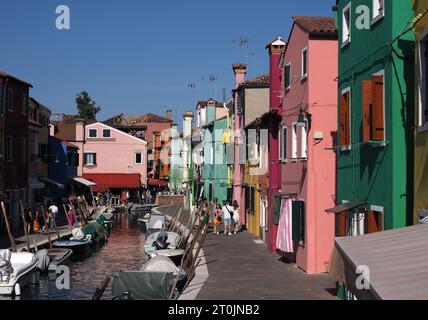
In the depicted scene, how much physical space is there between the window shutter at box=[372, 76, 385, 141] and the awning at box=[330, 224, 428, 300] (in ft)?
11.9

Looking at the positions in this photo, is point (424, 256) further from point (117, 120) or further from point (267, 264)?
point (117, 120)

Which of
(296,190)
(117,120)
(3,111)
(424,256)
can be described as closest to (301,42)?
(296,190)

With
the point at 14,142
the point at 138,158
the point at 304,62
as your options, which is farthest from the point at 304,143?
the point at 138,158

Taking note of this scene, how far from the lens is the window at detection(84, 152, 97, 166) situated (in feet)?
275

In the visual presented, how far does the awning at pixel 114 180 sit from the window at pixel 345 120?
6224 centimetres

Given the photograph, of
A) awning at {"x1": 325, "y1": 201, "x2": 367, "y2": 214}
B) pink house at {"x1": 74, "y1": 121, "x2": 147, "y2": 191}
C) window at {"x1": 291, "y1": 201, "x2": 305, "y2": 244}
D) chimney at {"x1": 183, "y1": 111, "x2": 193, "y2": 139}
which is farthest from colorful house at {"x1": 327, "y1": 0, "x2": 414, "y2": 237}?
chimney at {"x1": 183, "y1": 111, "x2": 193, "y2": 139}

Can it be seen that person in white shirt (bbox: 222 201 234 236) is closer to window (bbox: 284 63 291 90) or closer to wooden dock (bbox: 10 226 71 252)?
wooden dock (bbox: 10 226 71 252)

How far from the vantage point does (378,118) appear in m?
16.6

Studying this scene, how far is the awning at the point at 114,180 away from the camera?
8138cm

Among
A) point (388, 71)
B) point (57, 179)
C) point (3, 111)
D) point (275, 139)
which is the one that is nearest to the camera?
point (388, 71)

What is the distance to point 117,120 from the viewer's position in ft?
374

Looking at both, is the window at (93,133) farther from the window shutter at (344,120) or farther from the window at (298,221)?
the window shutter at (344,120)

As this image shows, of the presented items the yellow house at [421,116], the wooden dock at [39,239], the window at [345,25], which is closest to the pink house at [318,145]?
the window at [345,25]

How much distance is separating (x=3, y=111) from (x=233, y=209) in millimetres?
13967
